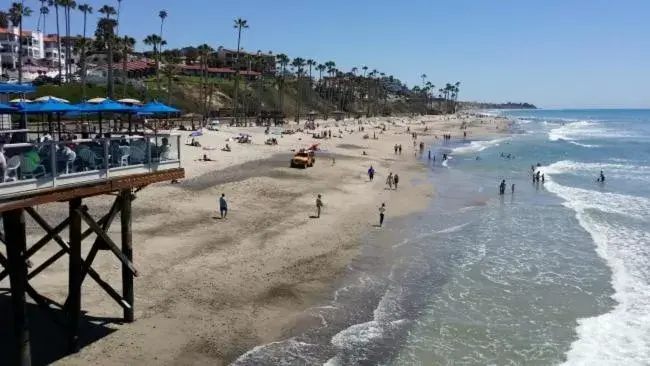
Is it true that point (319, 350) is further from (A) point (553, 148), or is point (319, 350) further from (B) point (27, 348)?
(A) point (553, 148)

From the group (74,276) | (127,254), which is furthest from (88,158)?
(127,254)

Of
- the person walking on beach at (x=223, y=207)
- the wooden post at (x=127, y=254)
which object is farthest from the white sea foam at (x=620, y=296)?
the person walking on beach at (x=223, y=207)

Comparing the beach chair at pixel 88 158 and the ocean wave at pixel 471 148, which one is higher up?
the beach chair at pixel 88 158

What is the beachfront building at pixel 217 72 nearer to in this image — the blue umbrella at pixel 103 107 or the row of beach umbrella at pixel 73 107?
the row of beach umbrella at pixel 73 107

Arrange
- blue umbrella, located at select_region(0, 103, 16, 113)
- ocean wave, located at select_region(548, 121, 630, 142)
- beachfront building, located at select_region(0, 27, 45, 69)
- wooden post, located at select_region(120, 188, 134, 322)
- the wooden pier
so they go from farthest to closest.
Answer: ocean wave, located at select_region(548, 121, 630, 142)
beachfront building, located at select_region(0, 27, 45, 69)
wooden post, located at select_region(120, 188, 134, 322)
blue umbrella, located at select_region(0, 103, 16, 113)
the wooden pier

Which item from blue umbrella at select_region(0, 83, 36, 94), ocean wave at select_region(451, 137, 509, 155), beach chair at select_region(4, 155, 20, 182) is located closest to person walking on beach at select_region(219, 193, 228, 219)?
blue umbrella at select_region(0, 83, 36, 94)

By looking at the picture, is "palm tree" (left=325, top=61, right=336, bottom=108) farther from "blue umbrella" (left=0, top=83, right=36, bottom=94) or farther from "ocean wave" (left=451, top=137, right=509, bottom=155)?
"blue umbrella" (left=0, top=83, right=36, bottom=94)
